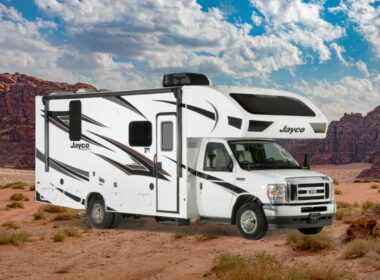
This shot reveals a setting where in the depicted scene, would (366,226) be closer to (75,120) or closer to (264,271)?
(264,271)

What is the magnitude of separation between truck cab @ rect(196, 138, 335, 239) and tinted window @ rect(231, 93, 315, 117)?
85 cm

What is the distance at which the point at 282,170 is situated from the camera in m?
14.0

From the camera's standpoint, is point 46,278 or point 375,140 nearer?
point 46,278

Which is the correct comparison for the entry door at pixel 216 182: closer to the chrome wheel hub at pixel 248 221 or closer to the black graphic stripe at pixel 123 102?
the chrome wheel hub at pixel 248 221

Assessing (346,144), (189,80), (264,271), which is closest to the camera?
(264,271)

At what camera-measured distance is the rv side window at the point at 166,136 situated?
1484 cm

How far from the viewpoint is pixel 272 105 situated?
47.2 ft

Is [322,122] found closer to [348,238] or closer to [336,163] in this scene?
[348,238]

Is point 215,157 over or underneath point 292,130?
underneath

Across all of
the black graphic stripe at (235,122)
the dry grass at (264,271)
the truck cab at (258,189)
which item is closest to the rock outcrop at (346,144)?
the truck cab at (258,189)

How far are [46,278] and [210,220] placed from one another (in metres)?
4.16

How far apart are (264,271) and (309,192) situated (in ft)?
12.7

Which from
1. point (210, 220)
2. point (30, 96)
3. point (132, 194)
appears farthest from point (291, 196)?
point (30, 96)

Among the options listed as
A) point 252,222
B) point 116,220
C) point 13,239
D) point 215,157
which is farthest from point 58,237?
point 252,222
